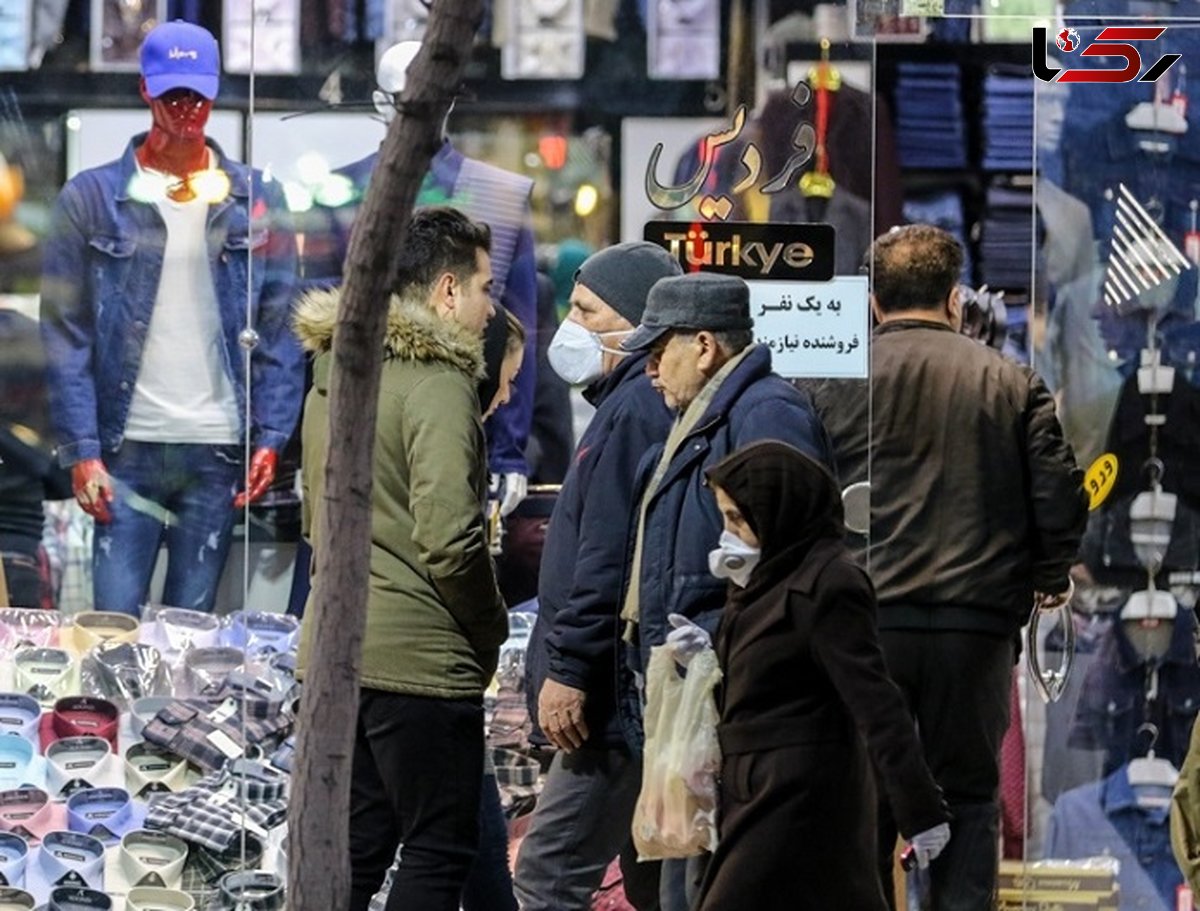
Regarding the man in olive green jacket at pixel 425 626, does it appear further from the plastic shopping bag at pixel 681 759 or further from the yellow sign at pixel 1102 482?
the yellow sign at pixel 1102 482

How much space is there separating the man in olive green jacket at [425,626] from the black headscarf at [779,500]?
2.00 ft

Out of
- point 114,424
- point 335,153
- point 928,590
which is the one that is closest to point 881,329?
point 928,590

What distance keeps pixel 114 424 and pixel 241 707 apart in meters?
0.77

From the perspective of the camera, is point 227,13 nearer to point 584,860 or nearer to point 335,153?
point 335,153

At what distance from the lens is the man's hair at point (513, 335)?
6855mm

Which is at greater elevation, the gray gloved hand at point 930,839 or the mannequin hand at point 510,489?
the mannequin hand at point 510,489

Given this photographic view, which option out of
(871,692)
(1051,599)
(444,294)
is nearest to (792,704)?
(871,692)

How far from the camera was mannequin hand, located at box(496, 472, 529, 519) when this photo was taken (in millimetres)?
7027

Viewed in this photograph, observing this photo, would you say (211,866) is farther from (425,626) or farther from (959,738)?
(959,738)

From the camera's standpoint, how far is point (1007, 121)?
8.61m

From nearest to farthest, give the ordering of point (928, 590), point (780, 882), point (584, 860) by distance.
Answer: point (780, 882)
point (584, 860)
point (928, 590)

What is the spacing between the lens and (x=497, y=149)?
688 centimetres

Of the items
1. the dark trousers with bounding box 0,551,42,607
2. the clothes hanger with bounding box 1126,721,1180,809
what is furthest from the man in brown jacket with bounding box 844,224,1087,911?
the dark trousers with bounding box 0,551,42,607

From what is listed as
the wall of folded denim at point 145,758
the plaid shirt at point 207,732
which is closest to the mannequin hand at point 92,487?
the wall of folded denim at point 145,758
